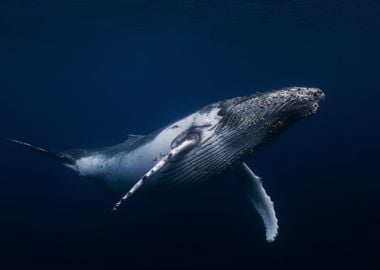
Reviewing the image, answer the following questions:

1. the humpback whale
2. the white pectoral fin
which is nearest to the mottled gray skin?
the humpback whale

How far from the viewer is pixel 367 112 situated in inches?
1251

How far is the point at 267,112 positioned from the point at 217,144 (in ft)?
3.49

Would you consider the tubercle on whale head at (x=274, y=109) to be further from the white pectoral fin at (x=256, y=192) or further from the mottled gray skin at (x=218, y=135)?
the white pectoral fin at (x=256, y=192)

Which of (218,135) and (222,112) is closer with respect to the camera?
(218,135)

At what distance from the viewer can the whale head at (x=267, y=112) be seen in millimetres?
5324

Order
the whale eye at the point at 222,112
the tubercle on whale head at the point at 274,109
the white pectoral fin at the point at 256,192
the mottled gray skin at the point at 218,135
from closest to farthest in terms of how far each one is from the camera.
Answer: the tubercle on whale head at the point at 274,109, the mottled gray skin at the point at 218,135, the whale eye at the point at 222,112, the white pectoral fin at the point at 256,192

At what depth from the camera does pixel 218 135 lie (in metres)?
6.07

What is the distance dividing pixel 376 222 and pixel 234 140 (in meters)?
8.82

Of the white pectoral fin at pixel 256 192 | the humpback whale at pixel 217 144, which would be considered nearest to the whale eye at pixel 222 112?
the humpback whale at pixel 217 144

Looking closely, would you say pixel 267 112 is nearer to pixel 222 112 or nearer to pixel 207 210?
pixel 222 112

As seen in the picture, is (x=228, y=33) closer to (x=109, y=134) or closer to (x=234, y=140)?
(x=109, y=134)

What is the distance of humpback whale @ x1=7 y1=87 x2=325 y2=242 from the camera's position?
550 centimetres

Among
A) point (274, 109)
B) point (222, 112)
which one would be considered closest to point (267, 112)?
point (274, 109)

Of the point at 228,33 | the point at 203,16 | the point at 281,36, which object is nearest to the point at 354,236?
the point at 203,16
